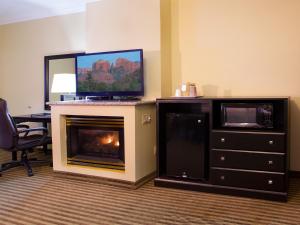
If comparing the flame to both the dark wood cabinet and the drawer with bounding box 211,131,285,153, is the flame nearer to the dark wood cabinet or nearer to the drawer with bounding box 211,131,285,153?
the dark wood cabinet

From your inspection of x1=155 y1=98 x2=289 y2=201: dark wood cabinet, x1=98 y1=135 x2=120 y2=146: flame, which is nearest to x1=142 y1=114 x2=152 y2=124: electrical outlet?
x1=155 y1=98 x2=289 y2=201: dark wood cabinet

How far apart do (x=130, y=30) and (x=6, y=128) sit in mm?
2128

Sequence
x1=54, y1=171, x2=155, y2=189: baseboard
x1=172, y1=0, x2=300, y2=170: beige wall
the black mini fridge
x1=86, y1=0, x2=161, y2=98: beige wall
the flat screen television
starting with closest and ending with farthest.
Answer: the black mini fridge → x1=54, y1=171, x2=155, y2=189: baseboard → x1=172, y1=0, x2=300, y2=170: beige wall → the flat screen television → x1=86, y1=0, x2=161, y2=98: beige wall

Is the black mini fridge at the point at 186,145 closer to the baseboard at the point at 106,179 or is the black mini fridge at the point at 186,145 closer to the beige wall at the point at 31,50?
the baseboard at the point at 106,179

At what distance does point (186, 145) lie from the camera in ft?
11.0

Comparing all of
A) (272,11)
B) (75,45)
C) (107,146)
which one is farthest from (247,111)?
(75,45)

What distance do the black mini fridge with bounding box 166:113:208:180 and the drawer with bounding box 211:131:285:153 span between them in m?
0.17

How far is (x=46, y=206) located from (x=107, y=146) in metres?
1.08

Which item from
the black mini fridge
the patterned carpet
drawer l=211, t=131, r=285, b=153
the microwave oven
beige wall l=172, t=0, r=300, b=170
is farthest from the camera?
beige wall l=172, t=0, r=300, b=170

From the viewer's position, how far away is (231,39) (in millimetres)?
3770

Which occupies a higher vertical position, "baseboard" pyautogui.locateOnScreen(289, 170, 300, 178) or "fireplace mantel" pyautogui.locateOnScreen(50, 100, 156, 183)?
"fireplace mantel" pyautogui.locateOnScreen(50, 100, 156, 183)

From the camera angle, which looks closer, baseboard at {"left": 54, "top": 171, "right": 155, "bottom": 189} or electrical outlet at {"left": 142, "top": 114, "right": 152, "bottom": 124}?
baseboard at {"left": 54, "top": 171, "right": 155, "bottom": 189}

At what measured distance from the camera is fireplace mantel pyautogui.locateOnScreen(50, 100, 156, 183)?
11.1 feet

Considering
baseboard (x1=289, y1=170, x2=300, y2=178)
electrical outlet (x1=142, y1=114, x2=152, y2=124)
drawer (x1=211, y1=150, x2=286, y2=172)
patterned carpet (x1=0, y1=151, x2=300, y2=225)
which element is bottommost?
patterned carpet (x1=0, y1=151, x2=300, y2=225)
